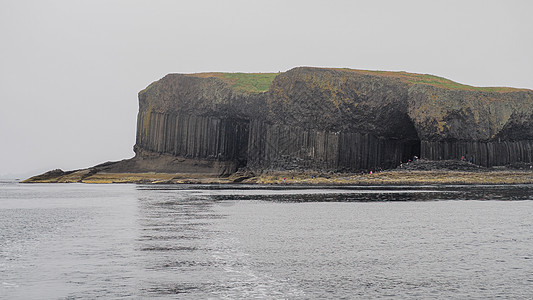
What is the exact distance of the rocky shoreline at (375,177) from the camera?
8845cm

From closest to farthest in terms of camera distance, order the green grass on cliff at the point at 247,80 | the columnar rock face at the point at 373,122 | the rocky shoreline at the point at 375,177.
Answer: the rocky shoreline at the point at 375,177
the columnar rock face at the point at 373,122
the green grass on cliff at the point at 247,80

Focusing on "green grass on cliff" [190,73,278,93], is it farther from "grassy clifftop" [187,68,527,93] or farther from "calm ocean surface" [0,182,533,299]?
"calm ocean surface" [0,182,533,299]

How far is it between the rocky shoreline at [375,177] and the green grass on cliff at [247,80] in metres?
17.3

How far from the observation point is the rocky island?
96750 millimetres

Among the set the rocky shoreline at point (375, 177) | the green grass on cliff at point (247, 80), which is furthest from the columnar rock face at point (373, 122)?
the rocky shoreline at point (375, 177)

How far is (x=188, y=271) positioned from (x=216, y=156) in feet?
337

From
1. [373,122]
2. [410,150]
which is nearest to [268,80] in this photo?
[373,122]

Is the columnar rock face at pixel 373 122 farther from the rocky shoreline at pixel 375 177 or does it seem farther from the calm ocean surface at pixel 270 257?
the calm ocean surface at pixel 270 257

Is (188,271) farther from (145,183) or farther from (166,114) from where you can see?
(166,114)

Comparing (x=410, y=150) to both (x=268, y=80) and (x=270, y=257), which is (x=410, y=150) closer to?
(x=268, y=80)

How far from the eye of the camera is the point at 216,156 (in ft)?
384

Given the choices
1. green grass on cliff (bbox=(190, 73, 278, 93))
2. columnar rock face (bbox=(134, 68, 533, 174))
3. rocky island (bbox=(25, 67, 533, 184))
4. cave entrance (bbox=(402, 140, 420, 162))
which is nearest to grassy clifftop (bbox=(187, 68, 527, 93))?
green grass on cliff (bbox=(190, 73, 278, 93))

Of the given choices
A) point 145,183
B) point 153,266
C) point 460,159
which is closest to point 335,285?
point 153,266

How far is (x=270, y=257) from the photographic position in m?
17.1
